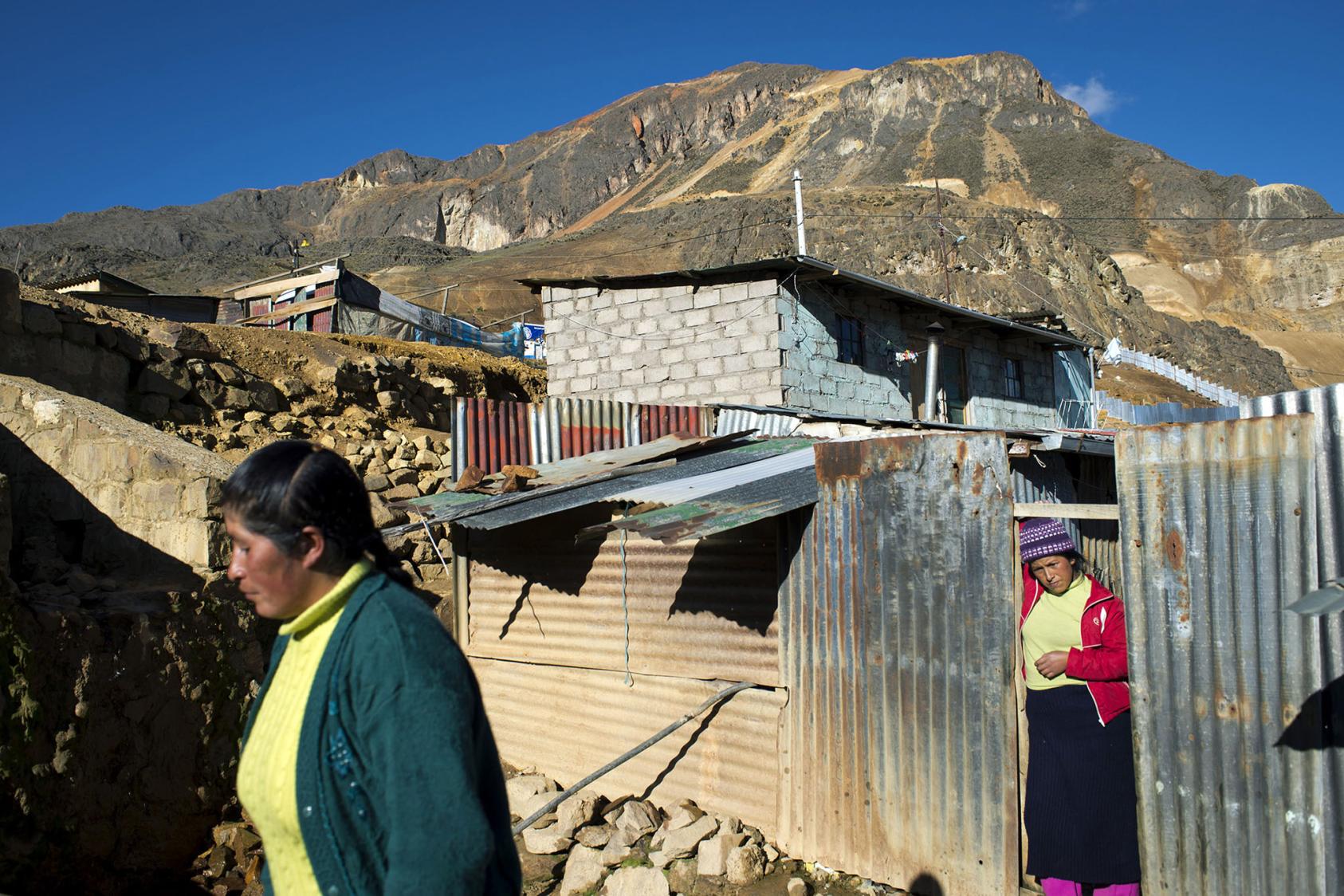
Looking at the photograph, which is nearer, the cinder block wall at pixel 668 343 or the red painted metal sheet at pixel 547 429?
the red painted metal sheet at pixel 547 429

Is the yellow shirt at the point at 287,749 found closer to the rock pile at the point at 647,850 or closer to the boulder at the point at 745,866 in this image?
the rock pile at the point at 647,850

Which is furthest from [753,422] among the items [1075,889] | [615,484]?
[1075,889]

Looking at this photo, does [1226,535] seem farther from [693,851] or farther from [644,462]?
[644,462]

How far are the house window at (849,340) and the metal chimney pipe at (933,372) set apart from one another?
46.9 inches

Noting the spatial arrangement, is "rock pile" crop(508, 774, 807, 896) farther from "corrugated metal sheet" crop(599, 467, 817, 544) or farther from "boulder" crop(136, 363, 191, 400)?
"boulder" crop(136, 363, 191, 400)

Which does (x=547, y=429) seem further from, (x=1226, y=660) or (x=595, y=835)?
(x=1226, y=660)

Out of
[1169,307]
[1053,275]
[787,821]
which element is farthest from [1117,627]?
[1169,307]

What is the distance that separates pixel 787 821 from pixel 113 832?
3.73m

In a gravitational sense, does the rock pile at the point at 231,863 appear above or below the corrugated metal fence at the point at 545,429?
below

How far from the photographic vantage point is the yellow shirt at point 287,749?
1555 millimetres

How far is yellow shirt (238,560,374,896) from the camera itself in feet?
5.10

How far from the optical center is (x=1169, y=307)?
56781 millimetres

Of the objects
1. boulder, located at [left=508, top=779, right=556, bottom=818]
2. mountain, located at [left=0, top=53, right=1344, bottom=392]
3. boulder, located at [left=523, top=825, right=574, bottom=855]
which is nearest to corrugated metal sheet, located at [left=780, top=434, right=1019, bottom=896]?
boulder, located at [left=523, top=825, right=574, bottom=855]

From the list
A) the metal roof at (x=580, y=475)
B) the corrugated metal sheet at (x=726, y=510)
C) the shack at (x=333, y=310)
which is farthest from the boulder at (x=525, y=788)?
the shack at (x=333, y=310)
